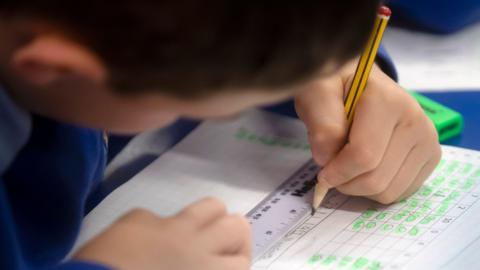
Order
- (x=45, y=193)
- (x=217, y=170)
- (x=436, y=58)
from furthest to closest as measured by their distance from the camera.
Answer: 1. (x=436, y=58)
2. (x=217, y=170)
3. (x=45, y=193)

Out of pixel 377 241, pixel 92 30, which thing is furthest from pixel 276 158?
pixel 92 30

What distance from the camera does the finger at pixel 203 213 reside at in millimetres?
492

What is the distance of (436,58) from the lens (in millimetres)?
918

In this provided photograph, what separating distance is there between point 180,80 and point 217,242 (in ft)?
0.44

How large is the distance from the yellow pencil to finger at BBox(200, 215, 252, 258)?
159mm

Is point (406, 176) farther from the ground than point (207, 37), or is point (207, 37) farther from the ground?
point (207, 37)

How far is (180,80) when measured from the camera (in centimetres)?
39

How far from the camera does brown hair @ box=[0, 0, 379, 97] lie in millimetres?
362

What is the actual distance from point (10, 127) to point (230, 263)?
155 millimetres

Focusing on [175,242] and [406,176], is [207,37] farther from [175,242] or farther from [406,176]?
[406,176]

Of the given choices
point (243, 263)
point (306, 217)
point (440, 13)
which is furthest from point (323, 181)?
point (440, 13)

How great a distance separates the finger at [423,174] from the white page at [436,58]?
0.19 metres

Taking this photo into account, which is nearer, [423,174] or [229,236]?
[229,236]

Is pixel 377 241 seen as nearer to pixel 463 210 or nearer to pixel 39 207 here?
pixel 463 210
